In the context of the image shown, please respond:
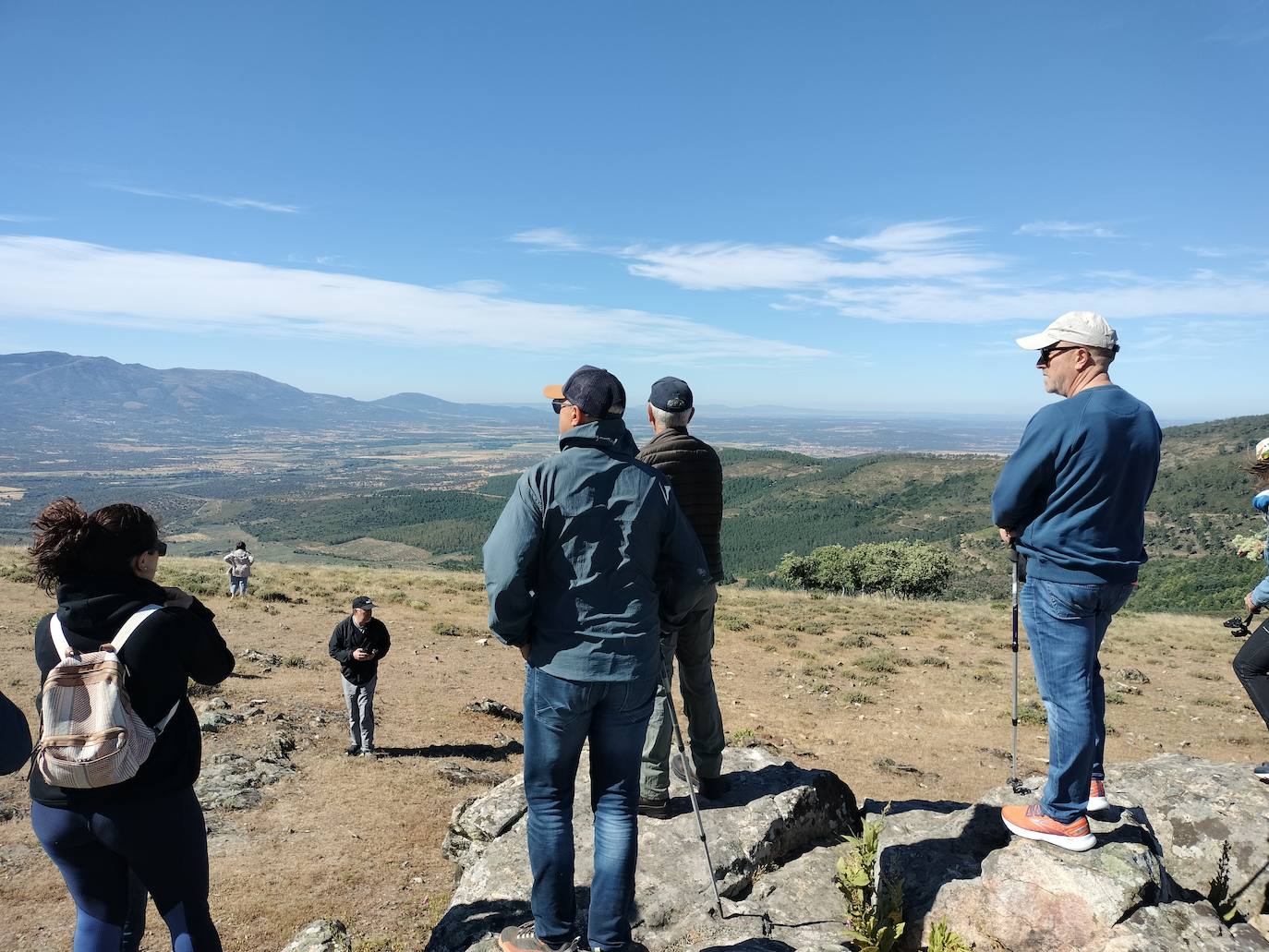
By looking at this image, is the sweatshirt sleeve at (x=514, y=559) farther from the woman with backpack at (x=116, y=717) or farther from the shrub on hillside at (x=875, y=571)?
the shrub on hillside at (x=875, y=571)

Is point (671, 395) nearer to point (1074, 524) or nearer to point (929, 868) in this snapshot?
point (1074, 524)

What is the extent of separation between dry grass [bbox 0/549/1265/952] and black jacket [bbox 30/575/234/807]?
2437 millimetres

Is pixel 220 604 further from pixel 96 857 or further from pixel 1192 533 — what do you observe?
pixel 1192 533

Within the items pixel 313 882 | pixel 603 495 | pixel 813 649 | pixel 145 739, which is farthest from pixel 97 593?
pixel 813 649

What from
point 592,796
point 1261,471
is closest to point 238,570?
point 592,796

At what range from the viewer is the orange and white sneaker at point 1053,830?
10.5 feet

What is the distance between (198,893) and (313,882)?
292 cm

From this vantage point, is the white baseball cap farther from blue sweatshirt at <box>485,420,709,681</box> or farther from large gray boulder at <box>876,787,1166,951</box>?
large gray boulder at <box>876,787,1166,951</box>

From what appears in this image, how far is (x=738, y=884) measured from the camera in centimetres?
395

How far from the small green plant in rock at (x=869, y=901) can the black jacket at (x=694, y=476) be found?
1.58 m

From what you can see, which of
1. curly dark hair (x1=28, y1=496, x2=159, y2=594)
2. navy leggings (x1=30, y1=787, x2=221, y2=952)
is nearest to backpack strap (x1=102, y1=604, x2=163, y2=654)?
curly dark hair (x1=28, y1=496, x2=159, y2=594)

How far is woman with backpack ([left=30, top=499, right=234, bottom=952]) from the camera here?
234 centimetres

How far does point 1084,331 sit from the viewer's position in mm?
3076

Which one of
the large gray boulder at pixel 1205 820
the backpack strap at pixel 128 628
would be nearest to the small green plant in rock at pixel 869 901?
the large gray boulder at pixel 1205 820
